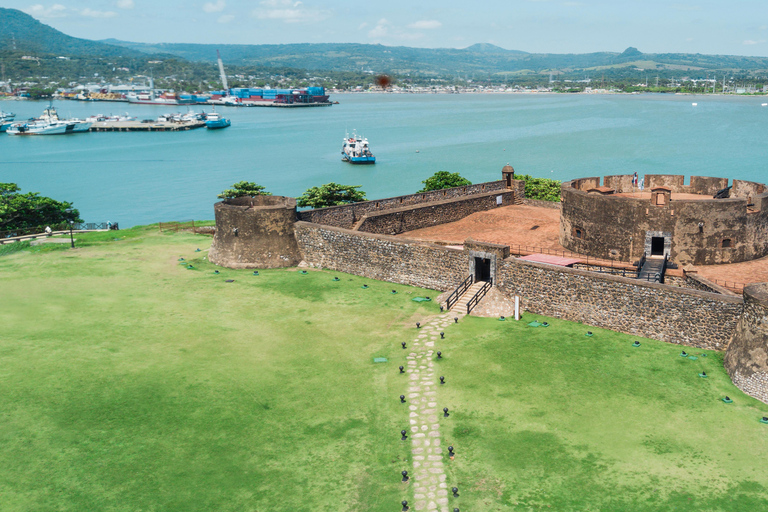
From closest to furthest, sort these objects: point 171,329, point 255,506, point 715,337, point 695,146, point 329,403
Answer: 1. point 255,506
2. point 329,403
3. point 715,337
4. point 171,329
5. point 695,146

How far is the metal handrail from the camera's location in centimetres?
2455

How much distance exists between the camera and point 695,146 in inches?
5059

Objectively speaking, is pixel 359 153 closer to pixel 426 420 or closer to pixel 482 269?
pixel 482 269

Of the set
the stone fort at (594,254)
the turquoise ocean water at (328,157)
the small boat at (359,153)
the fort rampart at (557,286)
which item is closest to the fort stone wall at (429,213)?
the stone fort at (594,254)

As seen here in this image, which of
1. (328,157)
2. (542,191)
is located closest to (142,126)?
(328,157)

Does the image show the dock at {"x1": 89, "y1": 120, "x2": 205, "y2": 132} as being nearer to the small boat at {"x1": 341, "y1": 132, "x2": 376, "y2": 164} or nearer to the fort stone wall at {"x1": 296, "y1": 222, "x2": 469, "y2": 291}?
the small boat at {"x1": 341, "y1": 132, "x2": 376, "y2": 164}

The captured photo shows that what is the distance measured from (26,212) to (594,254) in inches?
1642

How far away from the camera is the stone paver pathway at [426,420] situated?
13852 millimetres

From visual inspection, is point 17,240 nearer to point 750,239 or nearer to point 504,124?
point 750,239

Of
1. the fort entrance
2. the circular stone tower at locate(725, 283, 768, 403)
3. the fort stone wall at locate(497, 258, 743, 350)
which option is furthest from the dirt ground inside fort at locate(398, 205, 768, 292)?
the circular stone tower at locate(725, 283, 768, 403)

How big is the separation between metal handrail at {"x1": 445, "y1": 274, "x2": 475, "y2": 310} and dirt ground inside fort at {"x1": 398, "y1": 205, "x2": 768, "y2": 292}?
4.76 metres

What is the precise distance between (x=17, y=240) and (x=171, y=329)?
2059cm

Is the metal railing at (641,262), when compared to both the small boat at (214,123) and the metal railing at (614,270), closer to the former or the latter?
the metal railing at (614,270)

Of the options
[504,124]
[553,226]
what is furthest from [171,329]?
[504,124]
